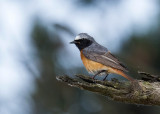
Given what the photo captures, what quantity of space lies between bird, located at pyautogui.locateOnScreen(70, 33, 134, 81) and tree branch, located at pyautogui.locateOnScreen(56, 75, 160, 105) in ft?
2.71

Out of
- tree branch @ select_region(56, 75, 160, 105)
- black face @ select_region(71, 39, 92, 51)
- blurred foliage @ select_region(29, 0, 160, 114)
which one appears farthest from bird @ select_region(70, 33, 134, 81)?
blurred foliage @ select_region(29, 0, 160, 114)

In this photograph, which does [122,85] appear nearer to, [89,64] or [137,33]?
[89,64]

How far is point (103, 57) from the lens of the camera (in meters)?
7.20

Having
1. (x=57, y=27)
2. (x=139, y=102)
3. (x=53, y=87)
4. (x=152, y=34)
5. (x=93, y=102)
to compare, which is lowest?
(x=139, y=102)

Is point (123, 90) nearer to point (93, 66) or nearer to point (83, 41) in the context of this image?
point (93, 66)

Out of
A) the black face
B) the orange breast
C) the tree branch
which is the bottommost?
the tree branch

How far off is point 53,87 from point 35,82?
0.46 meters

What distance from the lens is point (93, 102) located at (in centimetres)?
902

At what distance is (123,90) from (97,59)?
158 centimetres

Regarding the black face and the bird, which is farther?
the black face

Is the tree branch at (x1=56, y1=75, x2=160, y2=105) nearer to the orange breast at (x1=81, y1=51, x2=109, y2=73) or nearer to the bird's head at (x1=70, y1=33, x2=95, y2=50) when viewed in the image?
the orange breast at (x1=81, y1=51, x2=109, y2=73)

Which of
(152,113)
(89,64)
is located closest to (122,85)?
(89,64)

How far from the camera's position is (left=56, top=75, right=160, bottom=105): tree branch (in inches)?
222

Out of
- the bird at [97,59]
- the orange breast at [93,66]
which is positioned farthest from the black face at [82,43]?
the orange breast at [93,66]
